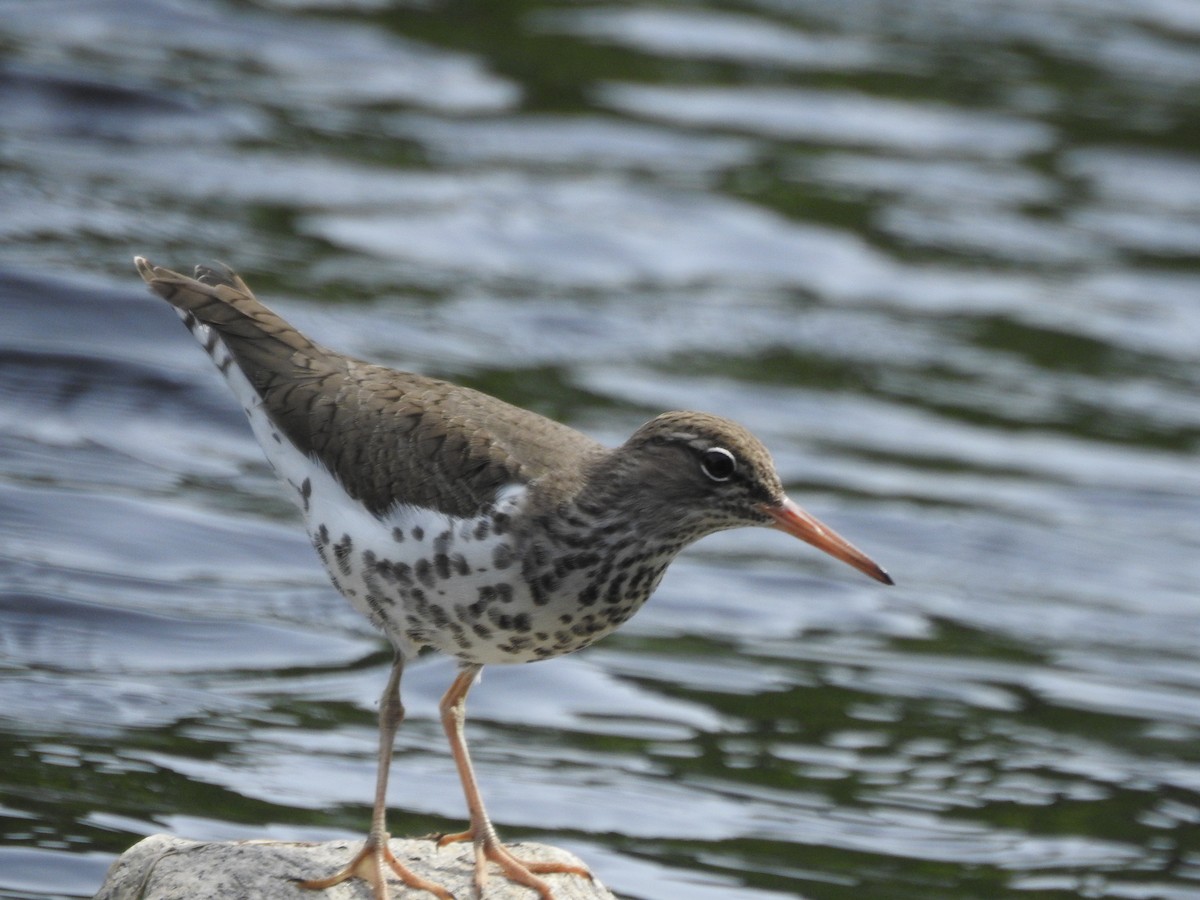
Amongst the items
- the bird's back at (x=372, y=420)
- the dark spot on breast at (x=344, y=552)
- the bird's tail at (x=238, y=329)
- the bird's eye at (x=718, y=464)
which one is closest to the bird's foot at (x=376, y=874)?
the dark spot on breast at (x=344, y=552)

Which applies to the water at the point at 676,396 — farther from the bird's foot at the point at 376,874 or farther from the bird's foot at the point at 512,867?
the bird's foot at the point at 376,874

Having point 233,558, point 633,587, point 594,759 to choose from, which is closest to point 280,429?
point 633,587

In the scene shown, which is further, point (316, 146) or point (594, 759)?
point (316, 146)

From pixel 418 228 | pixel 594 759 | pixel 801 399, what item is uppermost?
pixel 418 228

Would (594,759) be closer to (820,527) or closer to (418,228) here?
(820,527)

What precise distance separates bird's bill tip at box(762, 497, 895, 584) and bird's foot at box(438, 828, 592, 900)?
198 centimetres

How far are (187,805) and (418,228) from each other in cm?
976

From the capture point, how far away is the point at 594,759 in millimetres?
12047

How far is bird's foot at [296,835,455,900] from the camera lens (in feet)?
27.4

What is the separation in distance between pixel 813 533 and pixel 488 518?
4.99 feet

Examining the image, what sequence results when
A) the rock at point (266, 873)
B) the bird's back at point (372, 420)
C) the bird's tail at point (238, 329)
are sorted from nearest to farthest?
the rock at point (266, 873)
the bird's back at point (372, 420)
the bird's tail at point (238, 329)

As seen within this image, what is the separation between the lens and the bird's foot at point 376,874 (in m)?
8.35

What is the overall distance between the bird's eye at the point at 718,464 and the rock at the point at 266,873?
6.84 feet

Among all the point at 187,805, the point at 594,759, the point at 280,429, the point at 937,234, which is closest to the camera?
the point at 280,429
